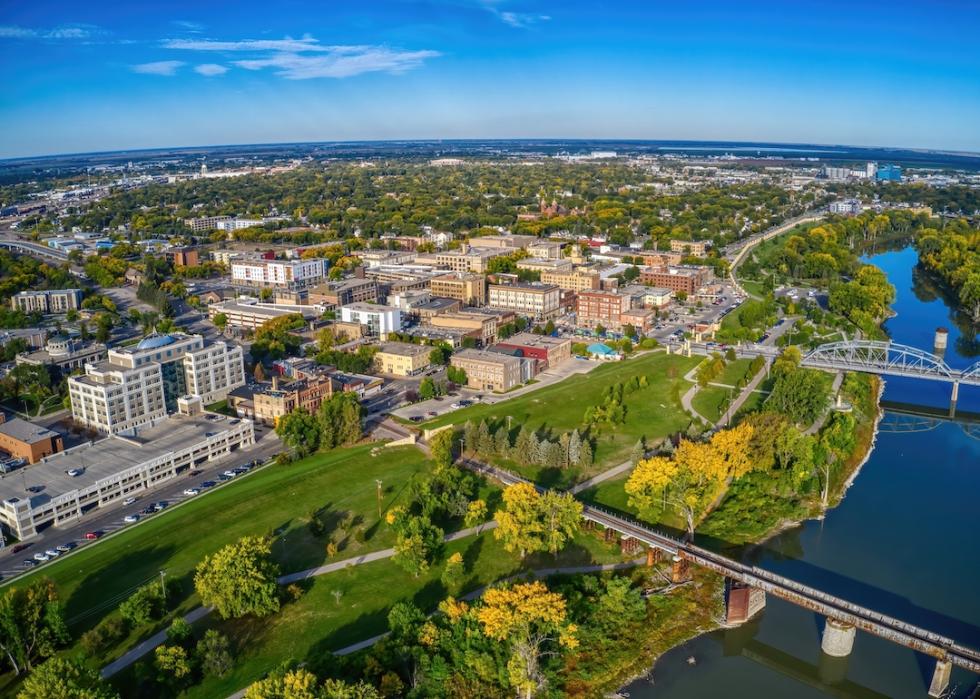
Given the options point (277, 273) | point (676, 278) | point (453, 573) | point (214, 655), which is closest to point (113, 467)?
point (214, 655)

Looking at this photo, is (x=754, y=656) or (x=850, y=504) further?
(x=850, y=504)

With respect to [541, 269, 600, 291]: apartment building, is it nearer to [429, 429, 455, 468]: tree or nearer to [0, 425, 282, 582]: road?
[429, 429, 455, 468]: tree

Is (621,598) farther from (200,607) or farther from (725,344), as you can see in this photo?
(725,344)

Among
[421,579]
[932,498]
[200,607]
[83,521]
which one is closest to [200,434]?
[83,521]

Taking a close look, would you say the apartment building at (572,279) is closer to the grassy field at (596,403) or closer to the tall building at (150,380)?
the grassy field at (596,403)

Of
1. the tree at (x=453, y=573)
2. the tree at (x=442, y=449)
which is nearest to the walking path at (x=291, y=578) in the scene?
the tree at (x=453, y=573)
